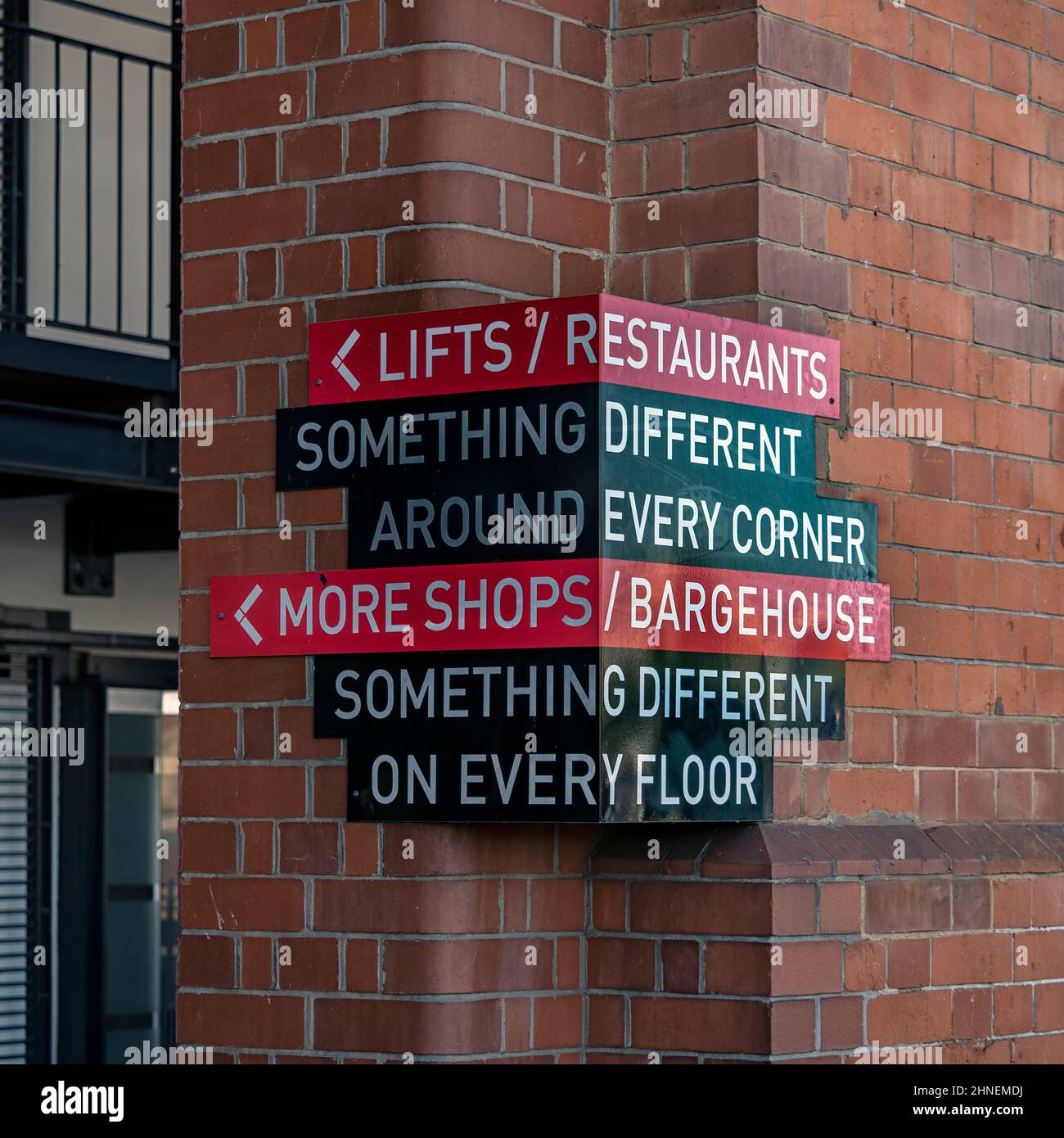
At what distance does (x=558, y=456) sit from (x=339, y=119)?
788mm

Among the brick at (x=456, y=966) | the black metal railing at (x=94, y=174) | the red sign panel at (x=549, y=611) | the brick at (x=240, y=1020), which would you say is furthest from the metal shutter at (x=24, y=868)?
the brick at (x=456, y=966)

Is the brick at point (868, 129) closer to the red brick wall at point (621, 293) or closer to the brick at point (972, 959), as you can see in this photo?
the red brick wall at point (621, 293)

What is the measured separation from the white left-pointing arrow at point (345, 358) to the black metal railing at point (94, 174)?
Answer: 5760 mm

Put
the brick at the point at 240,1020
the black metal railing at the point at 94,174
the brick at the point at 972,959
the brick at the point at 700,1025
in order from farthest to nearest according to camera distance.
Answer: the black metal railing at the point at 94,174 → the brick at the point at 972,959 → the brick at the point at 240,1020 → the brick at the point at 700,1025

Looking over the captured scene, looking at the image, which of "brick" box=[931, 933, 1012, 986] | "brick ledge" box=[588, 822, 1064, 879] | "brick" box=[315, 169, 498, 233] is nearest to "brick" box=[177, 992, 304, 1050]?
"brick ledge" box=[588, 822, 1064, 879]

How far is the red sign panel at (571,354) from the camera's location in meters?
3.11

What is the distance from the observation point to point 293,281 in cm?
346

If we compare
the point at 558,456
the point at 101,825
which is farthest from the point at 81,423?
the point at 558,456

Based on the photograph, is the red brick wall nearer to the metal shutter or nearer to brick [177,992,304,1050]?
brick [177,992,304,1050]

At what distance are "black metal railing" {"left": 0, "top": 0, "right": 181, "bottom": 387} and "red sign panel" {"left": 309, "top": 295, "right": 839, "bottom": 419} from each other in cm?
580

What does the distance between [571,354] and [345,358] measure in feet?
1.47

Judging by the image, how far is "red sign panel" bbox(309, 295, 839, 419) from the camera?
3.11 meters

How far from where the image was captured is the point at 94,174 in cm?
990

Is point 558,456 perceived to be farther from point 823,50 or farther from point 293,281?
point 823,50
